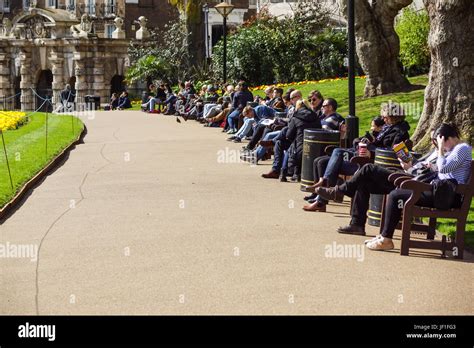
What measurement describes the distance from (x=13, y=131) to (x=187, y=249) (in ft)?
65.8

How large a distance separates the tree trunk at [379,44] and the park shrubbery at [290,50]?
10.2m

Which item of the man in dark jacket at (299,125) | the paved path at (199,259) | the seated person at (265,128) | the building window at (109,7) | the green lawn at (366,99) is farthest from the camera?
the building window at (109,7)

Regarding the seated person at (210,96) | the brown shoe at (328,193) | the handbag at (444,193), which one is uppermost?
the seated person at (210,96)

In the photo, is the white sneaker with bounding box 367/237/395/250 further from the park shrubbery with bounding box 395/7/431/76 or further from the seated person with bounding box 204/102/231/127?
the park shrubbery with bounding box 395/7/431/76

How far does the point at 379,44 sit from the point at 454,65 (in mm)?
10402

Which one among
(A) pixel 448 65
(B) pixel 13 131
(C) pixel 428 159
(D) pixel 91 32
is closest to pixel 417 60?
(B) pixel 13 131

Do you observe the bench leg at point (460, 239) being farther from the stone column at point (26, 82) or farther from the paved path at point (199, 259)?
the stone column at point (26, 82)

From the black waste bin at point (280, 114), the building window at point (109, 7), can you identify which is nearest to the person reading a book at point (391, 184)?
the black waste bin at point (280, 114)

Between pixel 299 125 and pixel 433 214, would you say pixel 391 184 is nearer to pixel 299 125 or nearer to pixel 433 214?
pixel 433 214

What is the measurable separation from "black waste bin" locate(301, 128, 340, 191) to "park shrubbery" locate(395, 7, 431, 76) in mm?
19527

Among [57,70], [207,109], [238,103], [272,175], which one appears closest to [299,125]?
[272,175]

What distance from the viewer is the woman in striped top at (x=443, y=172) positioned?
11.0m
